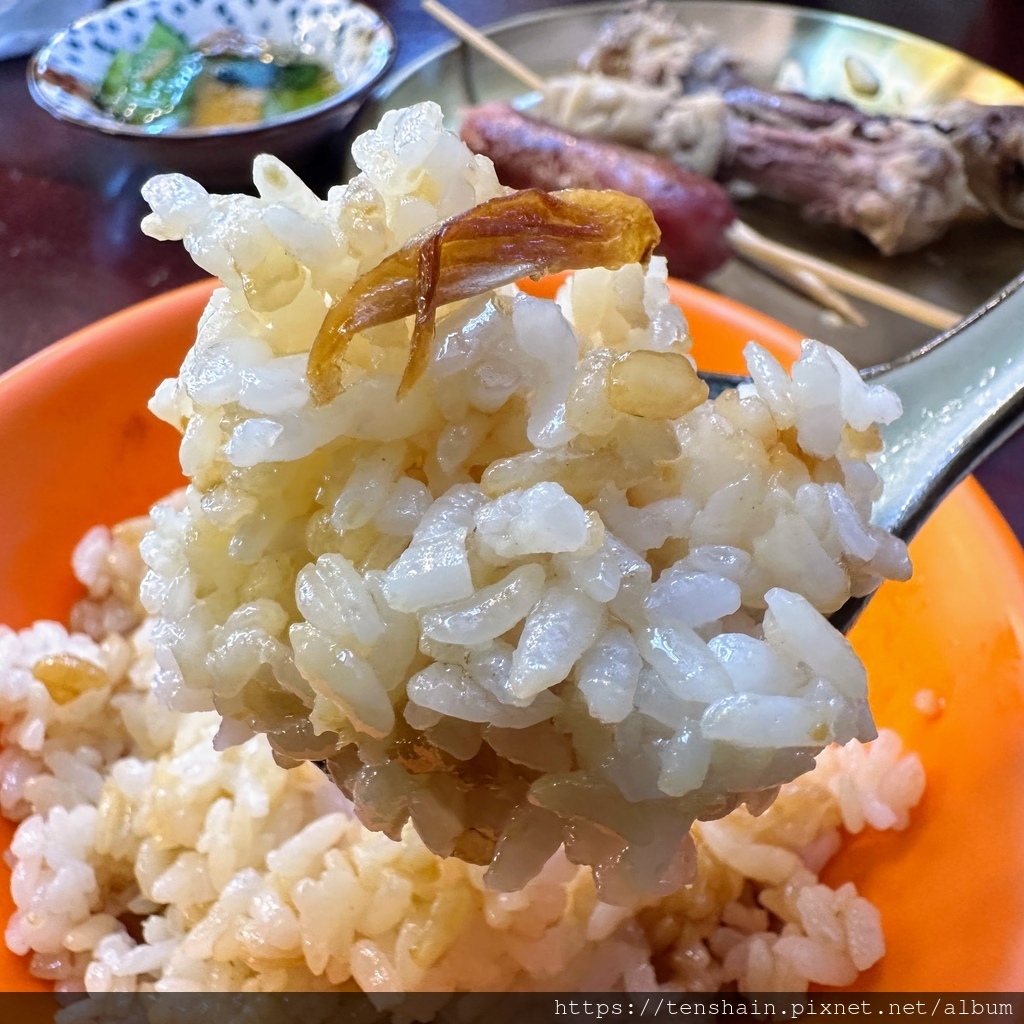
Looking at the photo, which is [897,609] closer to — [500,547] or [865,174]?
[500,547]

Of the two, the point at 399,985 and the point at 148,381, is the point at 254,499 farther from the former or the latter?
the point at 148,381

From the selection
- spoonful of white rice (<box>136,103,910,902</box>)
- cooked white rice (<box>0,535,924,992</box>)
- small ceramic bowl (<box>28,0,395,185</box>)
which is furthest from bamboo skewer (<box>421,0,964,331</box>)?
spoonful of white rice (<box>136,103,910,902</box>)

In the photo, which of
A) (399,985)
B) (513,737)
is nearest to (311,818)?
(399,985)

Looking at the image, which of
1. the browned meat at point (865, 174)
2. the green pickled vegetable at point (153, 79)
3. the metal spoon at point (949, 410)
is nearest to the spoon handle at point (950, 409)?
the metal spoon at point (949, 410)

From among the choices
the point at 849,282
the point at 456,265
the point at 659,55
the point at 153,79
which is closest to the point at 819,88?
the point at 659,55

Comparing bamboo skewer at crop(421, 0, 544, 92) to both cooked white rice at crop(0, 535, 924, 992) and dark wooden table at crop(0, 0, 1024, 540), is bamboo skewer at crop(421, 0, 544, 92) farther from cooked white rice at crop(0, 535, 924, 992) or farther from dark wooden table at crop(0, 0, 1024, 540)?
cooked white rice at crop(0, 535, 924, 992)

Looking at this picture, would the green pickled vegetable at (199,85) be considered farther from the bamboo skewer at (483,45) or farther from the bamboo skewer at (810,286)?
the bamboo skewer at (810,286)
